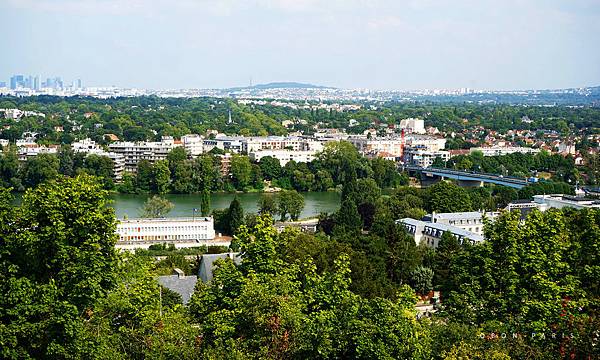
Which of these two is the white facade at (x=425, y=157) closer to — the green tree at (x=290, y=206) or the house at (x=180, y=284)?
the green tree at (x=290, y=206)

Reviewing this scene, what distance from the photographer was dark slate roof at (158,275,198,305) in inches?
243

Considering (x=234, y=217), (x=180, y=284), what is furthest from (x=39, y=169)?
(x=180, y=284)

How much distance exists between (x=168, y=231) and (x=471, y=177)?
9893 millimetres

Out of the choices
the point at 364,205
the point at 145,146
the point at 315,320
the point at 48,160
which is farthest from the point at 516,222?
the point at 145,146

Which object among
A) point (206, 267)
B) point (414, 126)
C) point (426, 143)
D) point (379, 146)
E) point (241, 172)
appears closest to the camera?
point (206, 267)

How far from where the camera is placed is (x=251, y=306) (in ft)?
12.2

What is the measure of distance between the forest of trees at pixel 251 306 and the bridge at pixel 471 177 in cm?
1297

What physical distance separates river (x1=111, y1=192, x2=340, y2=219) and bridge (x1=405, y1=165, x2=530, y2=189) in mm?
3644

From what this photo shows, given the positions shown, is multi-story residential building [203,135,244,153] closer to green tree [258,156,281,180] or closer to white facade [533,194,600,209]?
green tree [258,156,281,180]

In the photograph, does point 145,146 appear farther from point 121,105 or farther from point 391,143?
point 121,105

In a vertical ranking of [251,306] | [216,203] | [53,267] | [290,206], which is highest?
[53,267]

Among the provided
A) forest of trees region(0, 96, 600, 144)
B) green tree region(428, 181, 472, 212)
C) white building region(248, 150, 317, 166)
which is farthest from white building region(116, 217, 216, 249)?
forest of trees region(0, 96, 600, 144)

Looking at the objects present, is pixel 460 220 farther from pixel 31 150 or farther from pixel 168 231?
pixel 31 150

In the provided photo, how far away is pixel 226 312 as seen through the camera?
3.81m
